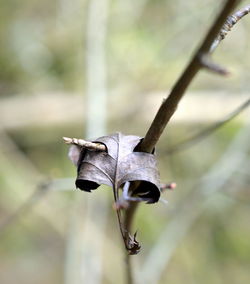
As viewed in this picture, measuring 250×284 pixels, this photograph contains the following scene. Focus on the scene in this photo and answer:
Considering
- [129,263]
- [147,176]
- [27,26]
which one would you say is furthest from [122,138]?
[27,26]

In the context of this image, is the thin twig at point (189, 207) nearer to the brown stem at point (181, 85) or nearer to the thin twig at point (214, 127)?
the thin twig at point (214, 127)

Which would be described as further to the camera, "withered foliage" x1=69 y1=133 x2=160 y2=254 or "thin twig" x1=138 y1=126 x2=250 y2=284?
"thin twig" x1=138 y1=126 x2=250 y2=284

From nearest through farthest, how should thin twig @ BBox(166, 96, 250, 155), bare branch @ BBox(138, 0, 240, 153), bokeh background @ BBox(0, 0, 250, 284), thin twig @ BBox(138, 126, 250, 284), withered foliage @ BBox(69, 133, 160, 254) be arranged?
bare branch @ BBox(138, 0, 240, 153)
withered foliage @ BBox(69, 133, 160, 254)
thin twig @ BBox(166, 96, 250, 155)
thin twig @ BBox(138, 126, 250, 284)
bokeh background @ BBox(0, 0, 250, 284)

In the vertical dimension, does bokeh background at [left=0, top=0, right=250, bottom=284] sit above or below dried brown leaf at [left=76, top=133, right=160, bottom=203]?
above

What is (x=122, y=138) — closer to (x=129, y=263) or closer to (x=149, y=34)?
(x=129, y=263)

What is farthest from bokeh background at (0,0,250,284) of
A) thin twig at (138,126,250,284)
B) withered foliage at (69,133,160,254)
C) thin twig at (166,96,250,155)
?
withered foliage at (69,133,160,254)

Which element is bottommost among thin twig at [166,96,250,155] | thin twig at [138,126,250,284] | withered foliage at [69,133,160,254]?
withered foliage at [69,133,160,254]

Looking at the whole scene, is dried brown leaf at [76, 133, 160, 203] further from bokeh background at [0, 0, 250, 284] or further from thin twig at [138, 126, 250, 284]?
bokeh background at [0, 0, 250, 284]
